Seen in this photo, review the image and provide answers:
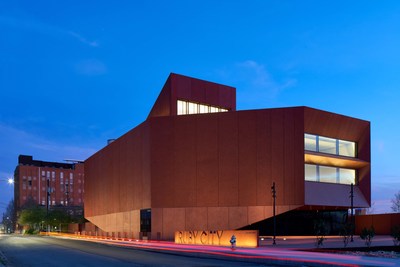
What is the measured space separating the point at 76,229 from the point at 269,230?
55.6m

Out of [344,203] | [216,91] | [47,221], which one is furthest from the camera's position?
[47,221]

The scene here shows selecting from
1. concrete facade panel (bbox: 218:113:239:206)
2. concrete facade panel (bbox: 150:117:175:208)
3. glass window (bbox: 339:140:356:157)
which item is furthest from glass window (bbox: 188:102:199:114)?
glass window (bbox: 339:140:356:157)

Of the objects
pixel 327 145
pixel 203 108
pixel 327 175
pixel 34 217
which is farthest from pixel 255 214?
pixel 34 217

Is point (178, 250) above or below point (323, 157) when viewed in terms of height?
below

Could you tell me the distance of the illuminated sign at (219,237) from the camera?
33.5 m

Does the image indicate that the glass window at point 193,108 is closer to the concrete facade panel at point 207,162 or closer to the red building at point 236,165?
the red building at point 236,165

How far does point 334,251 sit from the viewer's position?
2705 cm

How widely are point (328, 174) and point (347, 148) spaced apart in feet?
14.1

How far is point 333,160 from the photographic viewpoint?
53562 mm

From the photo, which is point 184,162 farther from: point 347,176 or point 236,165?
point 347,176

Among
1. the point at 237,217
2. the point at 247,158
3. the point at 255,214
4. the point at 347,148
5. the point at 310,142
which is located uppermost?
the point at 310,142

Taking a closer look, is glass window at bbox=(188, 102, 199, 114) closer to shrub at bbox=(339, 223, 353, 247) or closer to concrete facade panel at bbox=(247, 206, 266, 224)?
concrete facade panel at bbox=(247, 206, 266, 224)

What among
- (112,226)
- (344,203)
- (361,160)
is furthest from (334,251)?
(112,226)

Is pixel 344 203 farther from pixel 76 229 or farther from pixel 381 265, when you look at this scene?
pixel 76 229
